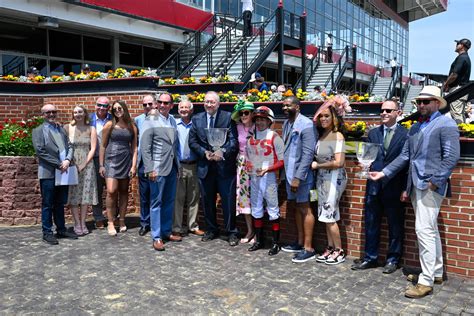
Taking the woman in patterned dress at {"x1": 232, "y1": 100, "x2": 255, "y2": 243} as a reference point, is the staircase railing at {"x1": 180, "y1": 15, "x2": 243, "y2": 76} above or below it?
above

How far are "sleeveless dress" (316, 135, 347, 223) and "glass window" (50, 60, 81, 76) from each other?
14578 millimetres

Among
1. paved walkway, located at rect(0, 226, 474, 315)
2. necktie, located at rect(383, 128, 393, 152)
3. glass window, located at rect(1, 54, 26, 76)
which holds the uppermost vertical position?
glass window, located at rect(1, 54, 26, 76)

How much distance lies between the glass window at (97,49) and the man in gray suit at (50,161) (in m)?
13.3

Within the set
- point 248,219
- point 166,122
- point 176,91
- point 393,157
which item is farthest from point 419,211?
point 176,91

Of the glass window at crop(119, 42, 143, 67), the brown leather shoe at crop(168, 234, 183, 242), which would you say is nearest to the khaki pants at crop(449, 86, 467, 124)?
the brown leather shoe at crop(168, 234, 183, 242)

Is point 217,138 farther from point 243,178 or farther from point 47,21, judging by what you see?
point 47,21

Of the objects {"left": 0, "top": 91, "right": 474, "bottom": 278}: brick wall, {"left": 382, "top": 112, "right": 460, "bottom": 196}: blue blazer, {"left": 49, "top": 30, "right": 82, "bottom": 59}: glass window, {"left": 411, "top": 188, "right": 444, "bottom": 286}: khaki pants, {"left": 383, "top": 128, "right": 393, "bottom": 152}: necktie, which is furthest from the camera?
{"left": 49, "top": 30, "right": 82, "bottom": 59}: glass window

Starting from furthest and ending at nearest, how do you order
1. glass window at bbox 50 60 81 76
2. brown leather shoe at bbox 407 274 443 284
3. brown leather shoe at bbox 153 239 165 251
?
glass window at bbox 50 60 81 76, brown leather shoe at bbox 153 239 165 251, brown leather shoe at bbox 407 274 443 284

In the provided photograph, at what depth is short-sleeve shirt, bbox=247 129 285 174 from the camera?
571 cm

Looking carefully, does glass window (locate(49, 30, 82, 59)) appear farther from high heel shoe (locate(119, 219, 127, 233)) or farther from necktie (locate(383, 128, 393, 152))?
necktie (locate(383, 128, 393, 152))

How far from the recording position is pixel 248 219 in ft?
20.0

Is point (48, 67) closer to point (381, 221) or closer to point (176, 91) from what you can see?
point (176, 91)

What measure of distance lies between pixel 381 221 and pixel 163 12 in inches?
602

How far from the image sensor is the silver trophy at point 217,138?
5615 millimetres
